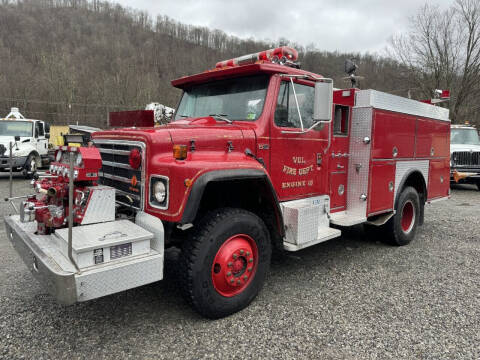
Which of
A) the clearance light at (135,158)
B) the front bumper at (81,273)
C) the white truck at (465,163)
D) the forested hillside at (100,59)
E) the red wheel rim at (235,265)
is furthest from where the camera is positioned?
the forested hillside at (100,59)

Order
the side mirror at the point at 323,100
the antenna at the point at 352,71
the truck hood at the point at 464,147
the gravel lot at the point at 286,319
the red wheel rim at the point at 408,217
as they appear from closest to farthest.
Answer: the gravel lot at the point at 286,319
the side mirror at the point at 323,100
the antenna at the point at 352,71
the red wheel rim at the point at 408,217
the truck hood at the point at 464,147

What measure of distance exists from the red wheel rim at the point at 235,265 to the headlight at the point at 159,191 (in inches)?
27.5

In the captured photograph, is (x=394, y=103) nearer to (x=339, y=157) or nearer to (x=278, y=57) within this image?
(x=339, y=157)

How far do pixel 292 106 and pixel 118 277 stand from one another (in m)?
2.56

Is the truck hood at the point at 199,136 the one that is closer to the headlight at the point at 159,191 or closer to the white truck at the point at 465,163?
the headlight at the point at 159,191

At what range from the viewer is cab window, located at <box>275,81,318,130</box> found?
392 cm

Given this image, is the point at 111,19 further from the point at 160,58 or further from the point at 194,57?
the point at 194,57

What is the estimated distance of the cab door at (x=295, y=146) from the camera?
3.88 meters

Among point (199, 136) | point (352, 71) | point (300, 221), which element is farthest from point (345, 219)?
point (199, 136)

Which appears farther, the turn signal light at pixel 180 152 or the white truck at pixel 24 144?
the white truck at pixel 24 144

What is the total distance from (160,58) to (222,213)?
53054 mm

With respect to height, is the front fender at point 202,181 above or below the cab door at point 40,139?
below

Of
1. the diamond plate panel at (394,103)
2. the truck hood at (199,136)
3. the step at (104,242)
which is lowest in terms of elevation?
the step at (104,242)

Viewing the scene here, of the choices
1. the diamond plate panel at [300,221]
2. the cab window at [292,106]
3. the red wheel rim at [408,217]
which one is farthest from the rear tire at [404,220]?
the cab window at [292,106]
